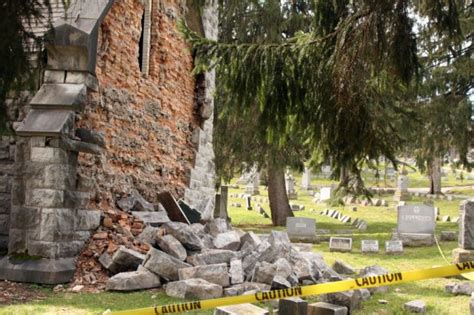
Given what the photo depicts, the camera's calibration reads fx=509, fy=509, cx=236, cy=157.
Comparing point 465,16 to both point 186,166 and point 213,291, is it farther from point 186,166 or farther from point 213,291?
point 213,291

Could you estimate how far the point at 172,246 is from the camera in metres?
8.09

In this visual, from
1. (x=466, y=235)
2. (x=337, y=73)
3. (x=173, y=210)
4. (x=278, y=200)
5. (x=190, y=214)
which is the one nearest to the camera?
(x=337, y=73)

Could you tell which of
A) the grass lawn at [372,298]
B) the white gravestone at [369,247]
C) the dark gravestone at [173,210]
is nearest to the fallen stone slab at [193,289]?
the grass lawn at [372,298]

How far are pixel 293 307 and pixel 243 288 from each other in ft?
10.3

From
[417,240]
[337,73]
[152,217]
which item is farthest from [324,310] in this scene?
[417,240]

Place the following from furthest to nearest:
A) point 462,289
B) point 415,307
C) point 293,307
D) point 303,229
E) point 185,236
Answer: point 303,229 → point 185,236 → point 462,289 → point 415,307 → point 293,307

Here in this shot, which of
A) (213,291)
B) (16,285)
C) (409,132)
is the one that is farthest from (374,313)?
(409,132)

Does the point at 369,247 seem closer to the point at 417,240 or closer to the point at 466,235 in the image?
the point at 417,240

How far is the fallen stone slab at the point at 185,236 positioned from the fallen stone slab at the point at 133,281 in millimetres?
1094

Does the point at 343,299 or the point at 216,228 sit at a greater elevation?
the point at 216,228

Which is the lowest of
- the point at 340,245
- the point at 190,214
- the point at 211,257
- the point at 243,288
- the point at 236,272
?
the point at 340,245

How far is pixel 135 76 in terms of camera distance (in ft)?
32.1

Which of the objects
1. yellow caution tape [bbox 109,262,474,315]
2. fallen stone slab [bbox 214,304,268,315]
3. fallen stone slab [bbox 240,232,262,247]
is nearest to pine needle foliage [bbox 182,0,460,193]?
fallen stone slab [bbox 240,232,262,247]

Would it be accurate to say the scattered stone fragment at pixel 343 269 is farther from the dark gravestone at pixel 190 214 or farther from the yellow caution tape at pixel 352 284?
the yellow caution tape at pixel 352 284
